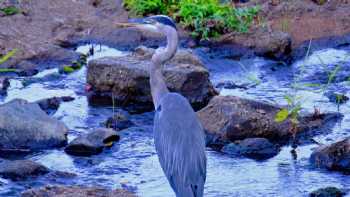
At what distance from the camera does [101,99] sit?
9500 mm

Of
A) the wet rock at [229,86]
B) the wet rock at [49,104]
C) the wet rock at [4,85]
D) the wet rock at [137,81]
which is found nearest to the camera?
the wet rock at [49,104]

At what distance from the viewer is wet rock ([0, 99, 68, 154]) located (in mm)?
8064

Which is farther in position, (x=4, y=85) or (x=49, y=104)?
(x=4, y=85)

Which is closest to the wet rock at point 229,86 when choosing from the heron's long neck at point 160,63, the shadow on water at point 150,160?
the shadow on water at point 150,160

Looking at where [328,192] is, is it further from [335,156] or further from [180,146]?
[180,146]

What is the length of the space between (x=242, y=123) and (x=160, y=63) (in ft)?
3.79

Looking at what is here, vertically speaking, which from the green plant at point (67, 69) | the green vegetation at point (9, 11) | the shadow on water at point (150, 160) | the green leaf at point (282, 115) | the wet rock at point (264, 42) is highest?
the green vegetation at point (9, 11)

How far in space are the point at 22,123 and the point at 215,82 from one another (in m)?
2.71

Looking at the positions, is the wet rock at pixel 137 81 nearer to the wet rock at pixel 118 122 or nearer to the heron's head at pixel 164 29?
the wet rock at pixel 118 122

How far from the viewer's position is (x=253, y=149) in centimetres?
793

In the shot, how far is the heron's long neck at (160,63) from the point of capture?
23.7 feet

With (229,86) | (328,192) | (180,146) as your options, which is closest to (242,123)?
(328,192)

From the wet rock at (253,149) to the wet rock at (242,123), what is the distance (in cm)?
16

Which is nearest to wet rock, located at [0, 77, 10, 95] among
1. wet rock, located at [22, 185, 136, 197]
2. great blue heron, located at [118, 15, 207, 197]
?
great blue heron, located at [118, 15, 207, 197]
